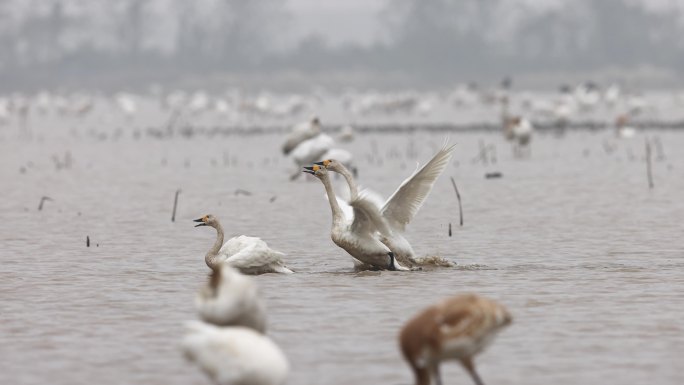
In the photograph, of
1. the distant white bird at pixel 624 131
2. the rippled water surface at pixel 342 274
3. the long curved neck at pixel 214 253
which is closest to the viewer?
the rippled water surface at pixel 342 274

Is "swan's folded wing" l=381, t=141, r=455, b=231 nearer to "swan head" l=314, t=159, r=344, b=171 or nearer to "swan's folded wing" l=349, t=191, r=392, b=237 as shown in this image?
"swan's folded wing" l=349, t=191, r=392, b=237

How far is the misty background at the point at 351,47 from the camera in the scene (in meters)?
98.8

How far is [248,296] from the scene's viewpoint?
21.3 feet

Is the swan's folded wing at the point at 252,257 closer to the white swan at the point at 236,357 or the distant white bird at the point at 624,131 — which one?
the white swan at the point at 236,357

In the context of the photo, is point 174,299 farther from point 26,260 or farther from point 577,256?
point 577,256

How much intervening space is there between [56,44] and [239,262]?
116104 mm

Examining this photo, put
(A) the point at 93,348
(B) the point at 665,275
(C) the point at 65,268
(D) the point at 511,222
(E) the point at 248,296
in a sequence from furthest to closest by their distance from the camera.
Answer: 1. (D) the point at 511,222
2. (C) the point at 65,268
3. (B) the point at 665,275
4. (A) the point at 93,348
5. (E) the point at 248,296

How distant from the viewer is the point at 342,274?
11.3m

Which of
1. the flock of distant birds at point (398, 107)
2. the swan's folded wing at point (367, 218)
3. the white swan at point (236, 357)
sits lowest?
the white swan at point (236, 357)

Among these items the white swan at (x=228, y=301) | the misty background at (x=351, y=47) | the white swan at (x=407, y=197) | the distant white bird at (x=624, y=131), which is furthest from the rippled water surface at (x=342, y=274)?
the misty background at (x=351, y=47)

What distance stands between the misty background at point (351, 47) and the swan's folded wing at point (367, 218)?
259 ft

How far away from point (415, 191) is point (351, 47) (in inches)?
4036

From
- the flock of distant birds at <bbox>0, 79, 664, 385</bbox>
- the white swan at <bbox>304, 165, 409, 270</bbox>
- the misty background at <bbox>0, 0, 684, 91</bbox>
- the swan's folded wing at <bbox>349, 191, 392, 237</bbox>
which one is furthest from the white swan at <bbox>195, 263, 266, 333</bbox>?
the misty background at <bbox>0, 0, 684, 91</bbox>

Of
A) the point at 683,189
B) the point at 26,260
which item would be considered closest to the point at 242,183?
the point at 683,189
